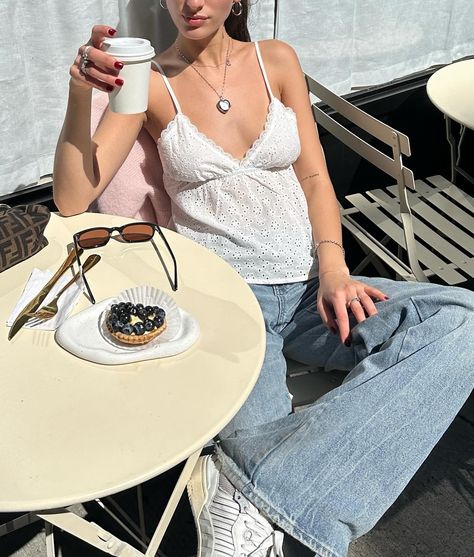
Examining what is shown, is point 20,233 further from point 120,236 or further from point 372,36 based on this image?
point 372,36

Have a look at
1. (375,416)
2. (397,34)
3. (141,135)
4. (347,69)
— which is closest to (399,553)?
(375,416)

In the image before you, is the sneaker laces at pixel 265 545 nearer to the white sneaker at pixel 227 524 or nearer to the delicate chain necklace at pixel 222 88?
the white sneaker at pixel 227 524

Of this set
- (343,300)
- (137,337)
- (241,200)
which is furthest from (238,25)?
(137,337)

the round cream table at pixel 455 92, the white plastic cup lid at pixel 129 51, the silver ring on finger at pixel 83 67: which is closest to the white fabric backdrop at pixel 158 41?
the round cream table at pixel 455 92

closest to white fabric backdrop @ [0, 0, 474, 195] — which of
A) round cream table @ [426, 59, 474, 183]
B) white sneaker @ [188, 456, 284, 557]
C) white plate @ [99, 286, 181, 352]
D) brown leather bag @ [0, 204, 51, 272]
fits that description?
round cream table @ [426, 59, 474, 183]

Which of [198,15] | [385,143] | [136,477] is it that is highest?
[198,15]

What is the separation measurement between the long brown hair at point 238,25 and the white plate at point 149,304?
103 centimetres

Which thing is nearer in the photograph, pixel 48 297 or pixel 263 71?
pixel 48 297

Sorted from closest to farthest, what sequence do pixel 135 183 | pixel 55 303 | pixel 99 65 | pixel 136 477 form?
1. pixel 136 477
2. pixel 99 65
3. pixel 55 303
4. pixel 135 183

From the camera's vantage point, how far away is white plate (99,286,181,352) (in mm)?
1536

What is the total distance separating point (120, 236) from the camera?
1.88 metres

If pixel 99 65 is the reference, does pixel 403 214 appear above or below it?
below

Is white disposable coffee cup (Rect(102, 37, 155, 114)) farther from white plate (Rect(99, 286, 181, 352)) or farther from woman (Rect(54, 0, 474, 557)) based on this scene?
white plate (Rect(99, 286, 181, 352))

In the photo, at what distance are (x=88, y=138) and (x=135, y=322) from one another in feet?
1.80
